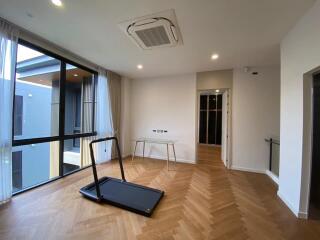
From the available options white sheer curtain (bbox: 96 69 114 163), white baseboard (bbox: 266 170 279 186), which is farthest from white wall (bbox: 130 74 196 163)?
white baseboard (bbox: 266 170 279 186)

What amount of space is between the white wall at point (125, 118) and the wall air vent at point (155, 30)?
2457 mm

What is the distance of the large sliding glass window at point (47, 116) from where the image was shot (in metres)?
2.59

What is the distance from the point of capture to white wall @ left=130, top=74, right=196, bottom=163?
14.7 feet

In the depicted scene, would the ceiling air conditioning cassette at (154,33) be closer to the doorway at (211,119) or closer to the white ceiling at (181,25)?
the white ceiling at (181,25)

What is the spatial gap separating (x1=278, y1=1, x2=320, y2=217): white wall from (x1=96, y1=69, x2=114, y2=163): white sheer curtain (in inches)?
157

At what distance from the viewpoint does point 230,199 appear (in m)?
2.48

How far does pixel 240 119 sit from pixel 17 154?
15.9 ft

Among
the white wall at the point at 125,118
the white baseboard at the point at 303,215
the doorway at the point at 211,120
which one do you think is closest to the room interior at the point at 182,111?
the white baseboard at the point at 303,215

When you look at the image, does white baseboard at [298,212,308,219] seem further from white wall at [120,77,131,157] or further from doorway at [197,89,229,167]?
doorway at [197,89,229,167]

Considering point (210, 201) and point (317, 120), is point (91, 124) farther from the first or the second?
point (317, 120)

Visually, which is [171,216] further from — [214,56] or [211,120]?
[211,120]

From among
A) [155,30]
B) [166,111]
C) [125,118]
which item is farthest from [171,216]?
[125,118]

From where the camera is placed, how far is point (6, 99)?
2.21 metres

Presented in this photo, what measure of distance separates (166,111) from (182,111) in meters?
0.52
